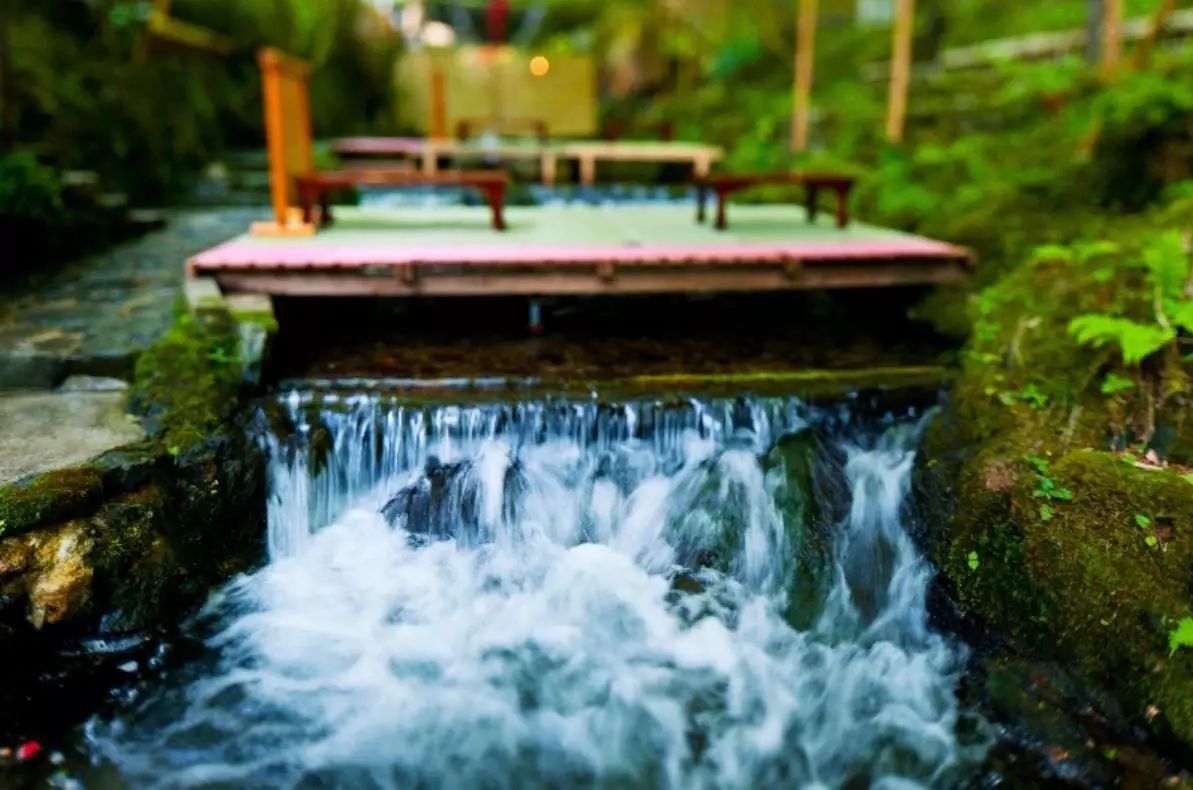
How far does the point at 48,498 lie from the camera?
15.1 ft

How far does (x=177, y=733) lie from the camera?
14.6 ft

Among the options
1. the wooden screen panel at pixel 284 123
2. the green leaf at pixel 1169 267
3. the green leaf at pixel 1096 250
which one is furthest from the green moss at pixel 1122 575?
the wooden screen panel at pixel 284 123

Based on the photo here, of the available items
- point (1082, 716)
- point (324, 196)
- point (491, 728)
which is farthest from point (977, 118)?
point (491, 728)

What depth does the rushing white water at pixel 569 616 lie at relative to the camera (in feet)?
14.6

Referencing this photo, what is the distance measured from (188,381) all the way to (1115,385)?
621cm

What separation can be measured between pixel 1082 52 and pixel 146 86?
45.7 feet

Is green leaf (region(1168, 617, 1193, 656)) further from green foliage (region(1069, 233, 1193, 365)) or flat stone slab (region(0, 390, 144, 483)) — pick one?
flat stone slab (region(0, 390, 144, 483))

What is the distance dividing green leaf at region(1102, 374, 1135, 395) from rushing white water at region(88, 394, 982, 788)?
4.22ft

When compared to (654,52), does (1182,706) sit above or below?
below

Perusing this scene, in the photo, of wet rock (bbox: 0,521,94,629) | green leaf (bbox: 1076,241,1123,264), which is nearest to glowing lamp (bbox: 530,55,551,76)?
green leaf (bbox: 1076,241,1123,264)

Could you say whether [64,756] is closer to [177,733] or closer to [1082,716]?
[177,733]

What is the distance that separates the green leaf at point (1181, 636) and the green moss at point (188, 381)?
5.56m

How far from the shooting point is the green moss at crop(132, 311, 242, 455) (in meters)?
5.57

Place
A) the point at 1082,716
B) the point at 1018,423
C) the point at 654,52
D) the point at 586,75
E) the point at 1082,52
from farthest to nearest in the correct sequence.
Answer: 1. the point at 654,52
2. the point at 586,75
3. the point at 1082,52
4. the point at 1018,423
5. the point at 1082,716
